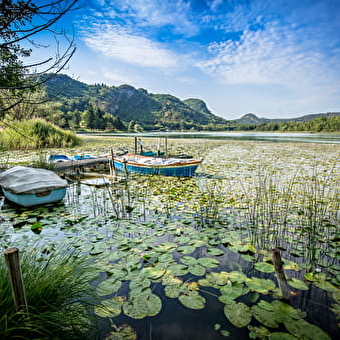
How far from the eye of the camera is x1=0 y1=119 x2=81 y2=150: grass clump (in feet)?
48.5

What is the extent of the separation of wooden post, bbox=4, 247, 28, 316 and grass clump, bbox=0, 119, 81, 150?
637 inches

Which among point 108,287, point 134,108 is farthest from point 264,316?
point 134,108

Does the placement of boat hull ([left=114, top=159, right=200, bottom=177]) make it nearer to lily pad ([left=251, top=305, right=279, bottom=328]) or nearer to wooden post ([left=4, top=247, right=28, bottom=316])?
lily pad ([left=251, top=305, right=279, bottom=328])

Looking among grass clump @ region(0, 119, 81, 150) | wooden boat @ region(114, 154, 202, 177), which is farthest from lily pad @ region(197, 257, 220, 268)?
grass clump @ region(0, 119, 81, 150)

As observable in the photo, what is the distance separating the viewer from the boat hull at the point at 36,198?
17.1 ft

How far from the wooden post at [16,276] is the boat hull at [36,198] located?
15.2ft

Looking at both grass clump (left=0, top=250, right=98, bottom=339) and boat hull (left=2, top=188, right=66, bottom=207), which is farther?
boat hull (left=2, top=188, right=66, bottom=207)

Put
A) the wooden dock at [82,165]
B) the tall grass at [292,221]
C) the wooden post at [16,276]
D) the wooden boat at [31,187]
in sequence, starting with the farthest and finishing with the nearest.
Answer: the wooden dock at [82,165] < the wooden boat at [31,187] < the tall grass at [292,221] < the wooden post at [16,276]

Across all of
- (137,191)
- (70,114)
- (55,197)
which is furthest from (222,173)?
(70,114)

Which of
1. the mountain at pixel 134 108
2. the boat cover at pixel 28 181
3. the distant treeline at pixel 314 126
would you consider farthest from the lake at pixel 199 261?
the mountain at pixel 134 108

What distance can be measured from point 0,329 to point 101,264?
5.60 ft

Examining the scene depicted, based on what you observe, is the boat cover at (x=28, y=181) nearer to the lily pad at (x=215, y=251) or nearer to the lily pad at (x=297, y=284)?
the lily pad at (x=215, y=251)

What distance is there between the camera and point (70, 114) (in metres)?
75.7

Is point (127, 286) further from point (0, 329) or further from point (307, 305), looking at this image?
point (307, 305)
